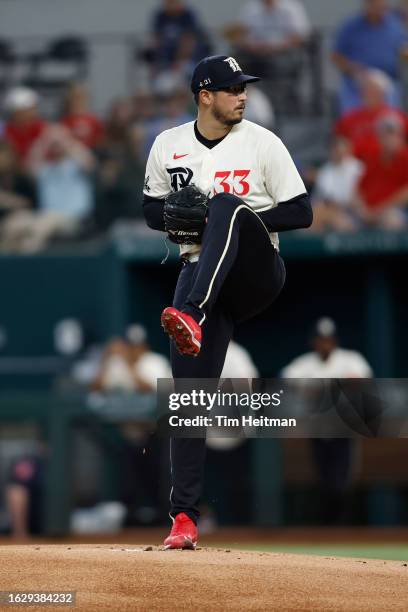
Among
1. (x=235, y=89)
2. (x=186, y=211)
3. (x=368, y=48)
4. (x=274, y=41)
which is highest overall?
(x=274, y=41)

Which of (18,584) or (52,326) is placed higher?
(52,326)

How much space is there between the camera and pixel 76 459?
10625mm

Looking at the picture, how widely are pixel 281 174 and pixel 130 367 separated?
5.73 meters

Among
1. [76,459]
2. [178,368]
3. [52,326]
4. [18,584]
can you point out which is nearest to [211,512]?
[76,459]

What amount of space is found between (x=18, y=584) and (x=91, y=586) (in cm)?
26

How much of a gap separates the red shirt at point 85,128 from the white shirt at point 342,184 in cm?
248

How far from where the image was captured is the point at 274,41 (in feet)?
41.8

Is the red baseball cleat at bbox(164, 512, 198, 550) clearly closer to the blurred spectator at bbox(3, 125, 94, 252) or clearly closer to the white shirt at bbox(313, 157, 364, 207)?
the white shirt at bbox(313, 157, 364, 207)

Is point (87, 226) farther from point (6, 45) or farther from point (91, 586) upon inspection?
point (91, 586)

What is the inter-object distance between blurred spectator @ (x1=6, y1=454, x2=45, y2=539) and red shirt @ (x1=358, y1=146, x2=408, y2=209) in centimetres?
359

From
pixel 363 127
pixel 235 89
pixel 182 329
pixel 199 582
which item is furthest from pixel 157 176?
pixel 363 127

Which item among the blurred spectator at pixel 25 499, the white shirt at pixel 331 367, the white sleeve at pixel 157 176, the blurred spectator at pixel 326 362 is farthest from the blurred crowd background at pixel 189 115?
the white sleeve at pixel 157 176

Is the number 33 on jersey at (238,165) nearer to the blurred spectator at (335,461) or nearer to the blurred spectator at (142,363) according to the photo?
the blurred spectator at (335,461)

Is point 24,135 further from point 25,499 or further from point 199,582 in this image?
point 199,582
